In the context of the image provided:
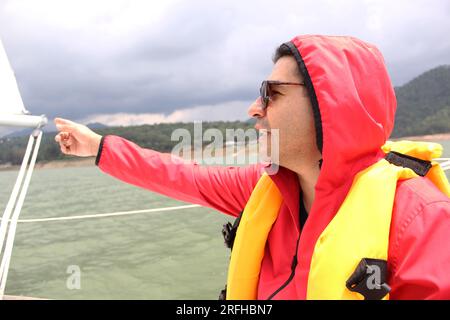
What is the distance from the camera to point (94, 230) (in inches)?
352

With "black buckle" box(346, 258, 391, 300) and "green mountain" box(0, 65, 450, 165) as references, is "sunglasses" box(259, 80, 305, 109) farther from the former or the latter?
"green mountain" box(0, 65, 450, 165)

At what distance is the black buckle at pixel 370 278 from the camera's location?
89 cm

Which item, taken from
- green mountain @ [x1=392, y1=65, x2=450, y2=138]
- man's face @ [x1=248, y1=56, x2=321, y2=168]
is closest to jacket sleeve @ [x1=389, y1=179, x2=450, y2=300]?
man's face @ [x1=248, y1=56, x2=321, y2=168]

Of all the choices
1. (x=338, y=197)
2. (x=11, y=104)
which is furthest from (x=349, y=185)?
(x=11, y=104)

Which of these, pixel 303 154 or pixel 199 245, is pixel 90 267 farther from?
pixel 303 154

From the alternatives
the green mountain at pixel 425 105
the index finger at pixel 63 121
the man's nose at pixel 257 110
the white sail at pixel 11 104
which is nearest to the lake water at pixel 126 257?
the white sail at pixel 11 104

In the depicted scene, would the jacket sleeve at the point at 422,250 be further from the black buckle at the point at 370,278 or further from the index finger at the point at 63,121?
the index finger at the point at 63,121

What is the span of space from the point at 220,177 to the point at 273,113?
1.75 ft

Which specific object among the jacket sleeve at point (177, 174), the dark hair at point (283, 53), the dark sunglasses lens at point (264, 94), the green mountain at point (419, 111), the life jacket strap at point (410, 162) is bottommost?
the life jacket strap at point (410, 162)

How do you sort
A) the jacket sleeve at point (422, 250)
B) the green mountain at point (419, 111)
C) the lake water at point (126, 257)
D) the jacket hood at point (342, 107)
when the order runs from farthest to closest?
the green mountain at point (419, 111)
the lake water at point (126, 257)
the jacket hood at point (342, 107)
the jacket sleeve at point (422, 250)

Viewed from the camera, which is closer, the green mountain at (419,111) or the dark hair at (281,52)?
the dark hair at (281,52)

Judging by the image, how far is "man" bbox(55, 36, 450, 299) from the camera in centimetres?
89

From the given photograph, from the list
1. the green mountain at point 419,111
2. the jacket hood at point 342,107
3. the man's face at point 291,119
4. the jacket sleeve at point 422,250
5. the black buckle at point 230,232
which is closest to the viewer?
the jacket sleeve at point 422,250

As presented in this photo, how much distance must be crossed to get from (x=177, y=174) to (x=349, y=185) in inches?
28.6
